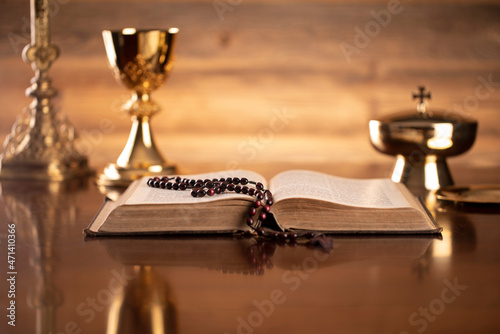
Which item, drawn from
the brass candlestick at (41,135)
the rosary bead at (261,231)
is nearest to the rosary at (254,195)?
the rosary bead at (261,231)

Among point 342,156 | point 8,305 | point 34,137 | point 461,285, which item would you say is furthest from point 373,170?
point 8,305

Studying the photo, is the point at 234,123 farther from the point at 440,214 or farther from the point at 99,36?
the point at 440,214

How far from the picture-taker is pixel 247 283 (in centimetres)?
76

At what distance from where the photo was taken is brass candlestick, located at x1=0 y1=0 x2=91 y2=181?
5.06 ft

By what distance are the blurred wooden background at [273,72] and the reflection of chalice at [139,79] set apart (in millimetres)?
639

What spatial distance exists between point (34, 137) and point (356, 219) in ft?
2.90

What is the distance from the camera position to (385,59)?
2.18 m

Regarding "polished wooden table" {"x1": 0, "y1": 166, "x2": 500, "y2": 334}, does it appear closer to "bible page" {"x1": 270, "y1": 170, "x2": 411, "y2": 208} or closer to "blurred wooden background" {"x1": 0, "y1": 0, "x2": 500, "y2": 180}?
"bible page" {"x1": 270, "y1": 170, "x2": 411, "y2": 208}

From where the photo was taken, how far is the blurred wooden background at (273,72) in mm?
2137

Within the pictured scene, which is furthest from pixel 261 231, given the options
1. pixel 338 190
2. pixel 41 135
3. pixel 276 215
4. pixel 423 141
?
pixel 41 135

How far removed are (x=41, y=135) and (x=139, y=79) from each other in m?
0.28

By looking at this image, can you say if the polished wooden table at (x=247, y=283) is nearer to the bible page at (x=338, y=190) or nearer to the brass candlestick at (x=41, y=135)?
the bible page at (x=338, y=190)

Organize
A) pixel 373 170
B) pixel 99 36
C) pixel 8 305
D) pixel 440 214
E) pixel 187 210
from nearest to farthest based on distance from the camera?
pixel 8 305, pixel 187 210, pixel 440 214, pixel 373 170, pixel 99 36

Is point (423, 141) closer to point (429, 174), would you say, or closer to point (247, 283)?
point (429, 174)
